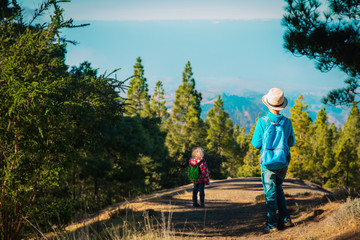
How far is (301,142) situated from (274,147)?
30.9 m

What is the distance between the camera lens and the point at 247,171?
42.7 meters

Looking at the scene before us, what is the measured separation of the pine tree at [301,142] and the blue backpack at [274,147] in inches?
1195

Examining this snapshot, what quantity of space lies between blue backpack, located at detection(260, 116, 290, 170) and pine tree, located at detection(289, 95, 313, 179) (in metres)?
30.4

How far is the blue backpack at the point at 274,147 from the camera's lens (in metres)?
A: 4.54

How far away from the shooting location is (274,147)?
460 cm

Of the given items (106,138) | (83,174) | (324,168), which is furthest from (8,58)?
(324,168)

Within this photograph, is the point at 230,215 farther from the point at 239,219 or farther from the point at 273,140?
the point at 273,140

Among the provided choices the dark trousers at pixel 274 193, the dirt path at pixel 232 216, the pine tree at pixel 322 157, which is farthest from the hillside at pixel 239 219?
the pine tree at pixel 322 157

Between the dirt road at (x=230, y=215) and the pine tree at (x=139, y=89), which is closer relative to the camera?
the dirt road at (x=230, y=215)

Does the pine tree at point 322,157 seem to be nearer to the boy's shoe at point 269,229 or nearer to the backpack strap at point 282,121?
the boy's shoe at point 269,229

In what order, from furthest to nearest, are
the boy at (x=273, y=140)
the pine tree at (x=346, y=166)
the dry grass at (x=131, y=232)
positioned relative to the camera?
the pine tree at (x=346, y=166)
the boy at (x=273, y=140)
the dry grass at (x=131, y=232)

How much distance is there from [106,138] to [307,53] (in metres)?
11.7

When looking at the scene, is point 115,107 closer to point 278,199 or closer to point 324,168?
point 278,199

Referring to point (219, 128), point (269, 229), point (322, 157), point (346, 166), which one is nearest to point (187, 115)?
point (219, 128)
